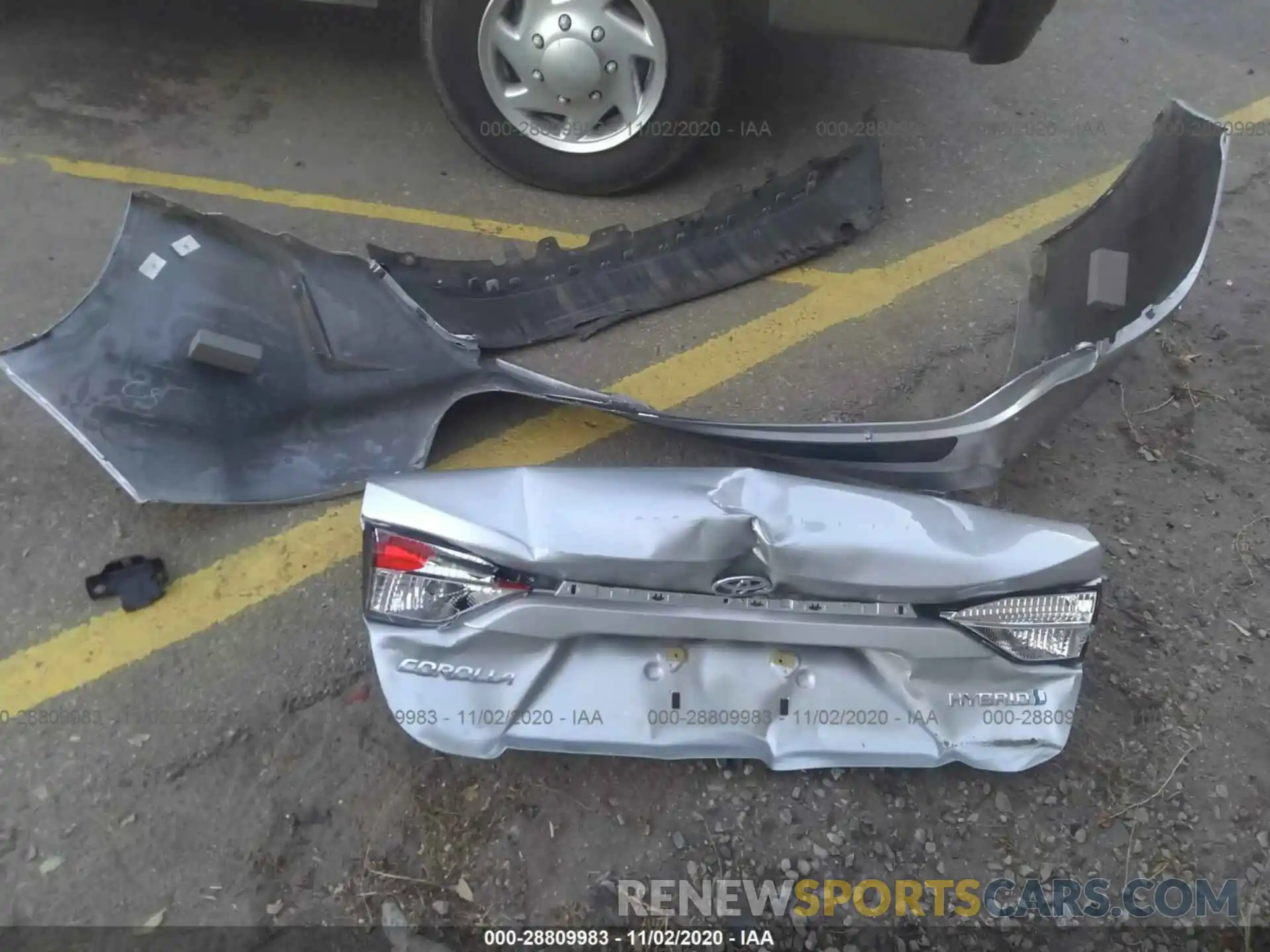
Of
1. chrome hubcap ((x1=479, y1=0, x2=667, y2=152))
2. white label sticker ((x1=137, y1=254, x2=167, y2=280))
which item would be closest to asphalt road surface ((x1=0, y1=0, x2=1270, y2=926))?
chrome hubcap ((x1=479, y1=0, x2=667, y2=152))

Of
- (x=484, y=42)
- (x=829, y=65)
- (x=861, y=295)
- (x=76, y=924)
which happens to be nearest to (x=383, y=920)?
(x=76, y=924)

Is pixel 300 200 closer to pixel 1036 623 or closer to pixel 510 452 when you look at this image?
pixel 510 452

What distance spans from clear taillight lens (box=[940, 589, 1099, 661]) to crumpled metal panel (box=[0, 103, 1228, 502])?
450mm

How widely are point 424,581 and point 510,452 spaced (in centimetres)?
101

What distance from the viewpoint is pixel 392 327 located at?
2623mm

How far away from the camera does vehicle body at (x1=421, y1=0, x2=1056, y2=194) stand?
293 centimetres

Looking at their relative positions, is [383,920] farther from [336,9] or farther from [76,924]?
[336,9]

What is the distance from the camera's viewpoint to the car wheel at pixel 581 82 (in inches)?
121

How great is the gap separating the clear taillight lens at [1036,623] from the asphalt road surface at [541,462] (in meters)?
0.47

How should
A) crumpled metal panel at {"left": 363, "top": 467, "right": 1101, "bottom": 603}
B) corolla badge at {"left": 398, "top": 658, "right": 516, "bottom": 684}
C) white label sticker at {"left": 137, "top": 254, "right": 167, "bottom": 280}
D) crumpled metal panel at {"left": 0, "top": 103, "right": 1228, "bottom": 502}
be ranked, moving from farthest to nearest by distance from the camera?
white label sticker at {"left": 137, "top": 254, "right": 167, "bottom": 280}, crumpled metal panel at {"left": 0, "top": 103, "right": 1228, "bottom": 502}, corolla badge at {"left": 398, "top": 658, "right": 516, "bottom": 684}, crumpled metal panel at {"left": 363, "top": 467, "right": 1101, "bottom": 603}

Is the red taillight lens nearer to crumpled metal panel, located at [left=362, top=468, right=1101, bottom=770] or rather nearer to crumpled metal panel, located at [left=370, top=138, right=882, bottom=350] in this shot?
crumpled metal panel, located at [left=362, top=468, right=1101, bottom=770]

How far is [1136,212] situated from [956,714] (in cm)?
154

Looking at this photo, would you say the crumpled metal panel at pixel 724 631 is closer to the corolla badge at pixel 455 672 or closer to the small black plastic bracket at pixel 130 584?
the corolla badge at pixel 455 672

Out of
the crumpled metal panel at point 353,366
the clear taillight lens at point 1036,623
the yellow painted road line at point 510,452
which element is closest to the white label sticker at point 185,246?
the crumpled metal panel at point 353,366
